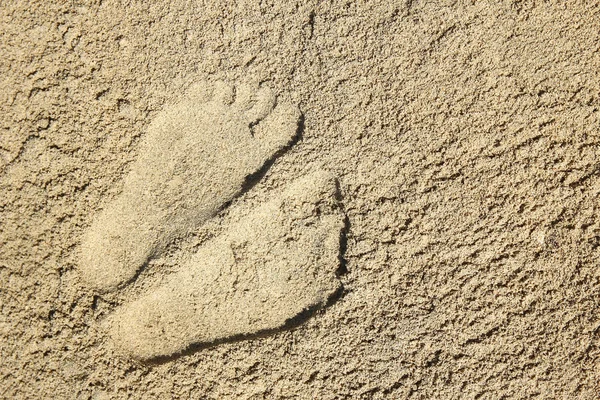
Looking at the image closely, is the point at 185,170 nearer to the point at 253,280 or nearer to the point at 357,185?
the point at 253,280

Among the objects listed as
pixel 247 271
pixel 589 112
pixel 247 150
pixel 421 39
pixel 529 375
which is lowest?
pixel 529 375

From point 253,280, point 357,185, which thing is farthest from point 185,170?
point 357,185

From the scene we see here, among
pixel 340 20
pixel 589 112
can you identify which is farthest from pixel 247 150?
pixel 589 112

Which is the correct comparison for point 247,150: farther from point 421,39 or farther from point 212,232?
point 421,39
